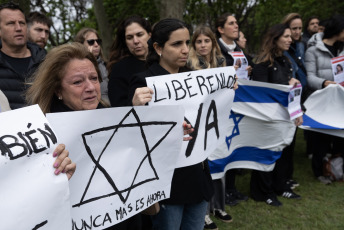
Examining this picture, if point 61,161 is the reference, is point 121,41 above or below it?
above

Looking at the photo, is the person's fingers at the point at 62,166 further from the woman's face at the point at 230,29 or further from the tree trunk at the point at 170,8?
the tree trunk at the point at 170,8

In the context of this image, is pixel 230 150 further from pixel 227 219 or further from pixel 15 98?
pixel 15 98

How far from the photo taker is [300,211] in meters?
4.19

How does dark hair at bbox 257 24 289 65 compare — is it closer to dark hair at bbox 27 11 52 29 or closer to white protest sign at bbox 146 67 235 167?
white protest sign at bbox 146 67 235 167

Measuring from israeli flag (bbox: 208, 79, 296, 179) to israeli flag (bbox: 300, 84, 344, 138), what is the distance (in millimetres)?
741

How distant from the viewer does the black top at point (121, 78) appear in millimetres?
2990

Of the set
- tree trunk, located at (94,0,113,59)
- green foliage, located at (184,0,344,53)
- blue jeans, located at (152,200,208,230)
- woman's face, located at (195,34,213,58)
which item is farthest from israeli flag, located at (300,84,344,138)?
green foliage, located at (184,0,344,53)

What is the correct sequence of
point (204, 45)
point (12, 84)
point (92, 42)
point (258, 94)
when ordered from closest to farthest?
point (12, 84) < point (204, 45) < point (258, 94) < point (92, 42)

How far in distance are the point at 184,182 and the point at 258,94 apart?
Result: 2.31 metres

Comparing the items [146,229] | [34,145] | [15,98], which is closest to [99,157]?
[34,145]

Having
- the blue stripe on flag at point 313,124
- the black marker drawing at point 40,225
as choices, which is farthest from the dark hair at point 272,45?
the black marker drawing at point 40,225

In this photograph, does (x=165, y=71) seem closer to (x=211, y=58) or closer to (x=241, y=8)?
(x=211, y=58)

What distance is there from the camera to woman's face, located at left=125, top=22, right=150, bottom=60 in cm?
329

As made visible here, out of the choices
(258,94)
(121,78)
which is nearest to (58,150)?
(121,78)
